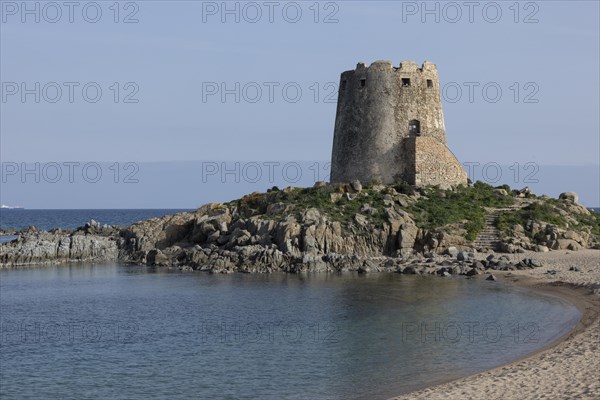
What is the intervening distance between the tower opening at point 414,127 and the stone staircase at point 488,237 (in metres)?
10.7

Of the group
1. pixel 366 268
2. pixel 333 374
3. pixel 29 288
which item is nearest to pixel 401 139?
pixel 366 268

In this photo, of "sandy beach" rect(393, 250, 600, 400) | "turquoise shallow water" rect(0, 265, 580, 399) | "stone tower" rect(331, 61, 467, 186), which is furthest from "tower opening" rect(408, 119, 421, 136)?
"sandy beach" rect(393, 250, 600, 400)

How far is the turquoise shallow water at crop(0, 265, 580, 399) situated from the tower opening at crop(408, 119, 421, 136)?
Answer: 65.6ft

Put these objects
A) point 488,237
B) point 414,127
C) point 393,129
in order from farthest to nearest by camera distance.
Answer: point 414,127, point 393,129, point 488,237

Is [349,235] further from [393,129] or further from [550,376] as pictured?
[550,376]

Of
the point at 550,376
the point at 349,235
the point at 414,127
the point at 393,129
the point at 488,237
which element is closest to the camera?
the point at 550,376

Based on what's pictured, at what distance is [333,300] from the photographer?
120 feet

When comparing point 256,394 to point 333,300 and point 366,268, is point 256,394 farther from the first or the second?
point 366,268

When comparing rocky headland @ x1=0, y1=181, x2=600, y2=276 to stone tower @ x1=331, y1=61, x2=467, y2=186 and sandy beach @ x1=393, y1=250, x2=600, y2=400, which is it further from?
sandy beach @ x1=393, y1=250, x2=600, y2=400

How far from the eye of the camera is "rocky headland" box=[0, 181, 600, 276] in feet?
160

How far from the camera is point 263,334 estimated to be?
2909cm

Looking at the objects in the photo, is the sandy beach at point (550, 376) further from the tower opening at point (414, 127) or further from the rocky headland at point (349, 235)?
the tower opening at point (414, 127)

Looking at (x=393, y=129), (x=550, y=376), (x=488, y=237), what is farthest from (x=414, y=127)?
(x=550, y=376)

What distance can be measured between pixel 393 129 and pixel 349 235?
1355 cm
